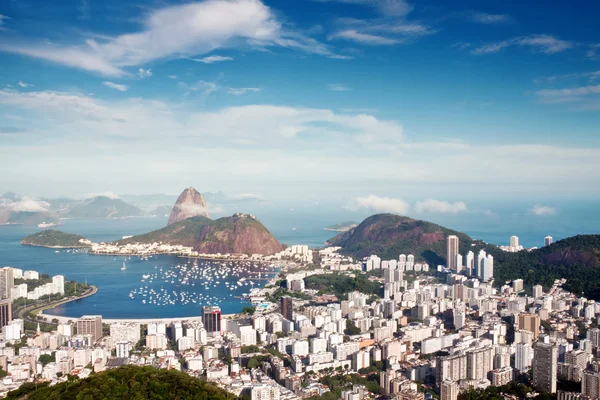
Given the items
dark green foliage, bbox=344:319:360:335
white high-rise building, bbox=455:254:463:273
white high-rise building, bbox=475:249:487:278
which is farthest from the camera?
white high-rise building, bbox=455:254:463:273

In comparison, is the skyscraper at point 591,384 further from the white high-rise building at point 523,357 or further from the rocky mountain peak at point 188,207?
the rocky mountain peak at point 188,207

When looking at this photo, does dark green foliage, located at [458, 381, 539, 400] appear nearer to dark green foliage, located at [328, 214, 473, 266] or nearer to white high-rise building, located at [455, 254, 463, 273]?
white high-rise building, located at [455, 254, 463, 273]

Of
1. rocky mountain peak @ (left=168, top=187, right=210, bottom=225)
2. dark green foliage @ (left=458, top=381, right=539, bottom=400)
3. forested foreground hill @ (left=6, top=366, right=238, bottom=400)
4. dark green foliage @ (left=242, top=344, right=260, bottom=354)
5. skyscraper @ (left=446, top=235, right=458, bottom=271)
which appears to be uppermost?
rocky mountain peak @ (left=168, top=187, right=210, bottom=225)

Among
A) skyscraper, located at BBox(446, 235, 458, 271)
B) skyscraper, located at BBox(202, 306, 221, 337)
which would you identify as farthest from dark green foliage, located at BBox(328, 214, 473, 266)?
skyscraper, located at BBox(202, 306, 221, 337)

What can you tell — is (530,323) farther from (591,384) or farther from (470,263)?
(470,263)

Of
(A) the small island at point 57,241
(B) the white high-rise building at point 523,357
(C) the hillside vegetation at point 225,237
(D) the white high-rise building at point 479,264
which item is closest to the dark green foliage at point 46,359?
(B) the white high-rise building at point 523,357

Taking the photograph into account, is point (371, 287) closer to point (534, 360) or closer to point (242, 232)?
point (534, 360)

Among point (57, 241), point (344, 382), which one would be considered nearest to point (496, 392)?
point (344, 382)

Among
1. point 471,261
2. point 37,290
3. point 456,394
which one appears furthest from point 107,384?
point 471,261
